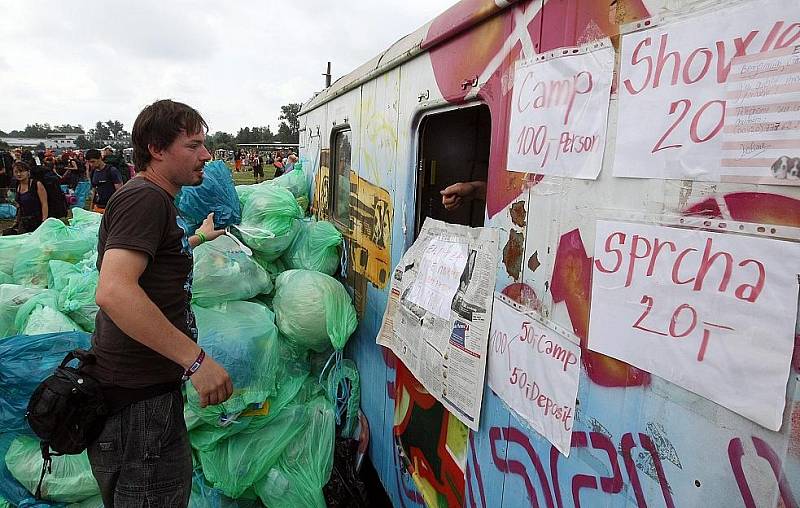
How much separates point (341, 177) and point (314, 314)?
1.54m

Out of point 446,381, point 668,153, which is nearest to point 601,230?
point 668,153

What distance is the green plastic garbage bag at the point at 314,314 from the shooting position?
3.28 metres

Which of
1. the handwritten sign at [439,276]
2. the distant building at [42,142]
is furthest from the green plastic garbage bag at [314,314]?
the distant building at [42,142]

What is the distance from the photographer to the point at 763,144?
92 centimetres

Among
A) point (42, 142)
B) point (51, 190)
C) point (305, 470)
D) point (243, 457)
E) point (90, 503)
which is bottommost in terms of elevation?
point (90, 503)

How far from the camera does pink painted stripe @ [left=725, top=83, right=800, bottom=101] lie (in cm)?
87

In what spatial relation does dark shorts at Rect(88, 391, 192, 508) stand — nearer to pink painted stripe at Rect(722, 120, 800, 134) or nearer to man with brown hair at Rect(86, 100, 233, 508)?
man with brown hair at Rect(86, 100, 233, 508)

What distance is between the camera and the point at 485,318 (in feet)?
5.87

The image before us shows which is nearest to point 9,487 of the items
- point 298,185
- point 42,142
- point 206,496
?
point 206,496

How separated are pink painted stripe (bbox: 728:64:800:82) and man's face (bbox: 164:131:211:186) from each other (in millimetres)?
1667

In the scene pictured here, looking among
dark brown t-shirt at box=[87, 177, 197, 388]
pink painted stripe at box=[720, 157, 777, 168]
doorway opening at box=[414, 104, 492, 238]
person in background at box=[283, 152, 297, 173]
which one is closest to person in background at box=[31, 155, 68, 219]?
person in background at box=[283, 152, 297, 173]

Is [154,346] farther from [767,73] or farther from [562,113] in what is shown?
[767,73]

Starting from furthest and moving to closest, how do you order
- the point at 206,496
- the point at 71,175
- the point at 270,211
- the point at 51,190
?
the point at 71,175 → the point at 51,190 → the point at 270,211 → the point at 206,496

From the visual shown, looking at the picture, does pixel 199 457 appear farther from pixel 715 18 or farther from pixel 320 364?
pixel 715 18
